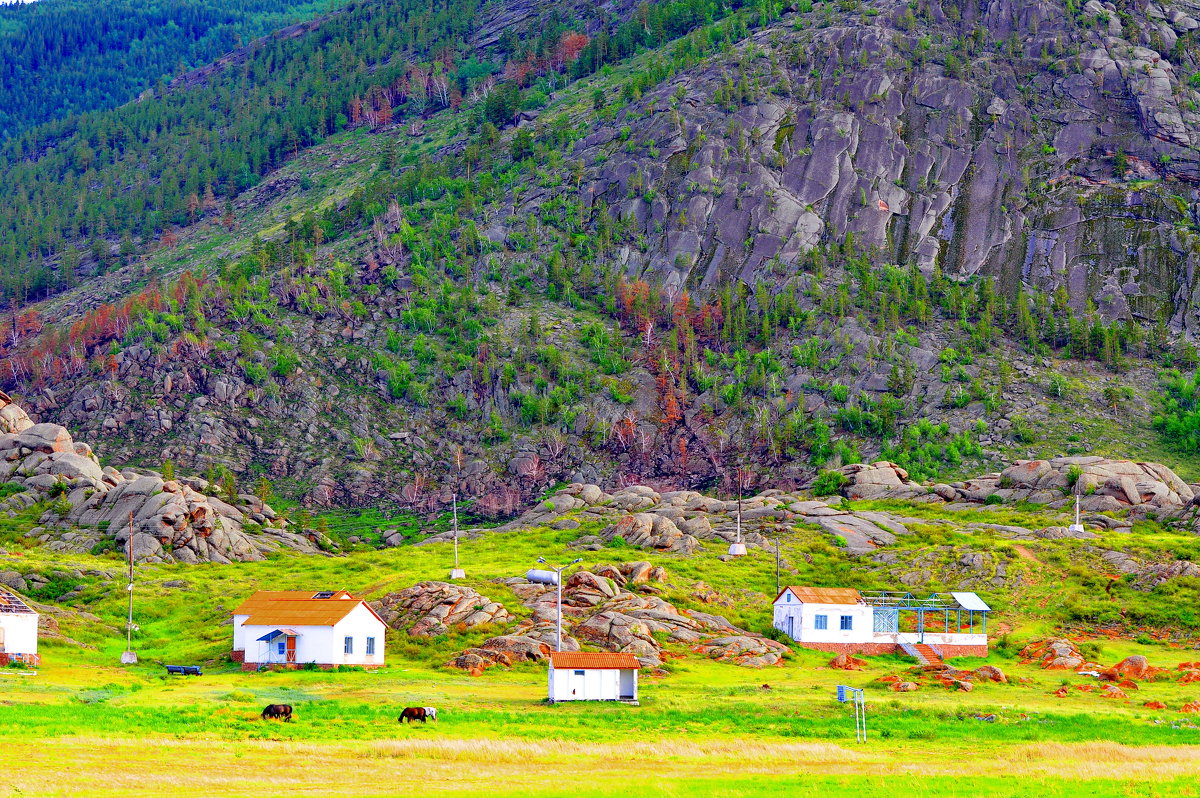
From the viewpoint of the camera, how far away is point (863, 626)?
310 ft

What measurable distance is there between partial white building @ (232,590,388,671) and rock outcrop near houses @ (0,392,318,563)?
139 ft

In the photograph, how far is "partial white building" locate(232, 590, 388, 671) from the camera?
276ft

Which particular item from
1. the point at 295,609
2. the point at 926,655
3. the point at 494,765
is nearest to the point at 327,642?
the point at 295,609

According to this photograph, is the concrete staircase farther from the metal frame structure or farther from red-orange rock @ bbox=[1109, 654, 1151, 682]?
the metal frame structure

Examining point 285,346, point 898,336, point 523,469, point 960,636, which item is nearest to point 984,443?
point 898,336

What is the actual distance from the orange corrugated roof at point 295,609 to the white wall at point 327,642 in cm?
37

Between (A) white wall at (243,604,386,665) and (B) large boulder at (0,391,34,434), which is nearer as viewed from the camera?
(A) white wall at (243,604,386,665)

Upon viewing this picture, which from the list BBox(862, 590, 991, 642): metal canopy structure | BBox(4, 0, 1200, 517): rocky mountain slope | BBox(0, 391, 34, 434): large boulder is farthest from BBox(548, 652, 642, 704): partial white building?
BBox(0, 391, 34, 434): large boulder

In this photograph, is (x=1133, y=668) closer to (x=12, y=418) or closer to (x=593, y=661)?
(x=593, y=661)

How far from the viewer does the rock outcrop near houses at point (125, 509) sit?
127625mm

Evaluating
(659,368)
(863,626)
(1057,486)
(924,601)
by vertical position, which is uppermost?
(659,368)

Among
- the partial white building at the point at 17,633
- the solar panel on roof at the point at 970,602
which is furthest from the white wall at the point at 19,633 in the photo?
the solar panel on roof at the point at 970,602

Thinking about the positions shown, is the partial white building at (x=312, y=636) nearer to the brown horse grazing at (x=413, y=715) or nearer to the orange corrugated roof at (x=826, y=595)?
the brown horse grazing at (x=413, y=715)

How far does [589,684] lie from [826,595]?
30.4m
